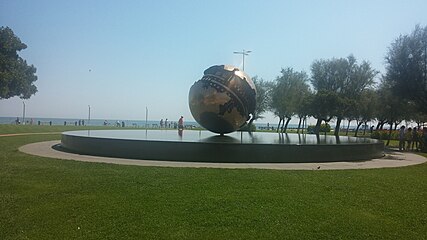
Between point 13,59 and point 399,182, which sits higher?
point 13,59

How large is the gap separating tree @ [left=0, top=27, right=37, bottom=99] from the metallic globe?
88.0 ft

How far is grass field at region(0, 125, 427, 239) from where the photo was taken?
588cm

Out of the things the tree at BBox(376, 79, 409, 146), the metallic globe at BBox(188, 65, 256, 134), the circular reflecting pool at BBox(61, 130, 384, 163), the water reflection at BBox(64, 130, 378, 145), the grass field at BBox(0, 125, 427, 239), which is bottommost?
the grass field at BBox(0, 125, 427, 239)

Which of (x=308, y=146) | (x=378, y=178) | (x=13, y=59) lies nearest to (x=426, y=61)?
(x=308, y=146)

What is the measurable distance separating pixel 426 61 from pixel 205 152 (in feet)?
73.6

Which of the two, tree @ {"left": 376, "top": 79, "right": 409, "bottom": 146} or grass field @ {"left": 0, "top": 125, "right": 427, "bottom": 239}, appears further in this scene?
tree @ {"left": 376, "top": 79, "right": 409, "bottom": 146}

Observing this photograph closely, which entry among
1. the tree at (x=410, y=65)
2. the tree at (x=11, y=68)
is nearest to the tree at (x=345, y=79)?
the tree at (x=410, y=65)

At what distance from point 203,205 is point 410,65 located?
89.7 ft

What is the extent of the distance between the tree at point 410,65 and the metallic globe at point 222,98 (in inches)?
653

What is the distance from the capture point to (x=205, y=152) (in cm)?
1470

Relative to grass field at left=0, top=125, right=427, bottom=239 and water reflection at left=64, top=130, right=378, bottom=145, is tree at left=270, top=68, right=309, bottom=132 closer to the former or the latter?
water reflection at left=64, top=130, right=378, bottom=145

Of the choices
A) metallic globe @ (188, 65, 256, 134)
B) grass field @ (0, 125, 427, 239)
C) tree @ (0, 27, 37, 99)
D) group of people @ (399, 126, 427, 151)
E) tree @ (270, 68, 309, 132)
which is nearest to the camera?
grass field @ (0, 125, 427, 239)

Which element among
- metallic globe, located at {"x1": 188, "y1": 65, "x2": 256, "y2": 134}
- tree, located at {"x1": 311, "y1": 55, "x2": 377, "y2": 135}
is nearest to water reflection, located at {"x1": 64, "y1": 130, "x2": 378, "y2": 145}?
metallic globe, located at {"x1": 188, "y1": 65, "x2": 256, "y2": 134}

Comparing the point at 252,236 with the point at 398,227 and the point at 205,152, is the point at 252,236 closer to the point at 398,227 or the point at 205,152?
the point at 398,227
